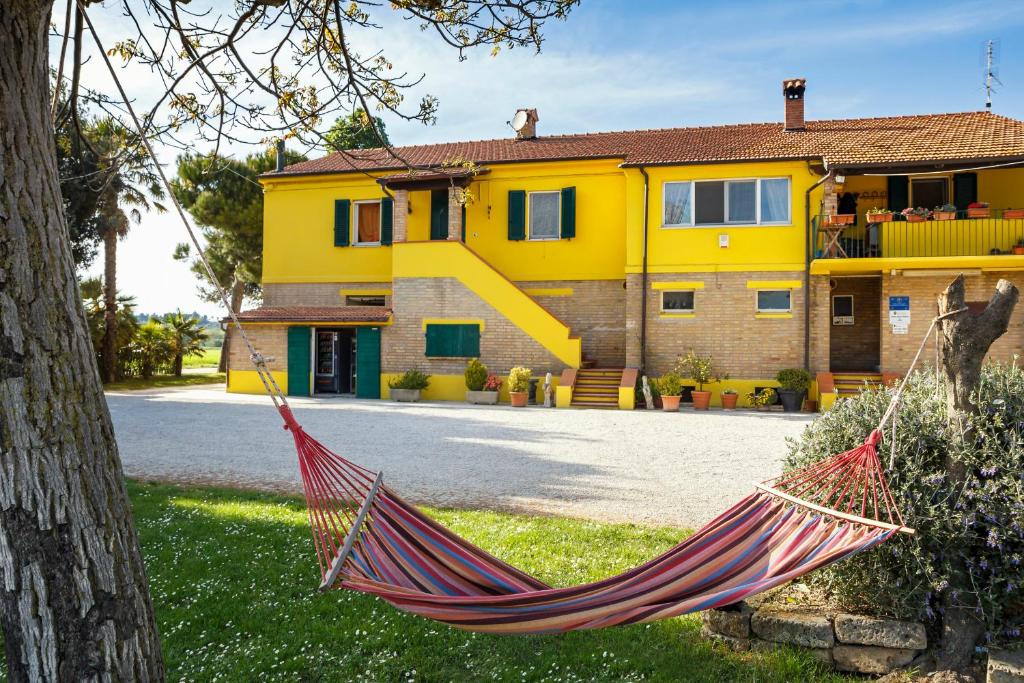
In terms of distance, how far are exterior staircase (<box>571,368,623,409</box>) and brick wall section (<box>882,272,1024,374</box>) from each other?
20.6 feet

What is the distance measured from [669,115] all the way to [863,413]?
19810 mm

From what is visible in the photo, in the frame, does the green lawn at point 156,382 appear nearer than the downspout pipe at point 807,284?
No

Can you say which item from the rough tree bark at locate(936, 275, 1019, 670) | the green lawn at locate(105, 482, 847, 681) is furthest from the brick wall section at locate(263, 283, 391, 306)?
the rough tree bark at locate(936, 275, 1019, 670)

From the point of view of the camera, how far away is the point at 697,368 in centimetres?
1736

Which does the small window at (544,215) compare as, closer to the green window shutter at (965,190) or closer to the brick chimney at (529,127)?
the brick chimney at (529,127)

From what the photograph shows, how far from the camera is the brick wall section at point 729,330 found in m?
17.6

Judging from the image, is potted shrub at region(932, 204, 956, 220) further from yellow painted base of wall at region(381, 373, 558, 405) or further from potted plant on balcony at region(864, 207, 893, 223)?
yellow painted base of wall at region(381, 373, 558, 405)

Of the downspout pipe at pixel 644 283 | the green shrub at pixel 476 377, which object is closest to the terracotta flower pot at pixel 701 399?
the downspout pipe at pixel 644 283

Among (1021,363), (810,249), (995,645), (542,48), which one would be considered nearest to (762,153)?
(810,249)

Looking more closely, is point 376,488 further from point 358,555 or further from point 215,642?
point 215,642

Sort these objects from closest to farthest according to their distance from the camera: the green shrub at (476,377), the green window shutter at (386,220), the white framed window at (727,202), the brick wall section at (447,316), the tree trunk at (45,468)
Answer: the tree trunk at (45,468) → the white framed window at (727,202) → the green shrub at (476,377) → the brick wall section at (447,316) → the green window shutter at (386,220)

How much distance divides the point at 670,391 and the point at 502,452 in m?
7.67

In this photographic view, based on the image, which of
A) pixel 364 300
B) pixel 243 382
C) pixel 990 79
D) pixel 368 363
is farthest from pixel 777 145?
pixel 243 382

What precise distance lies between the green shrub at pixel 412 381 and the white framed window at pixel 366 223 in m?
5.08
